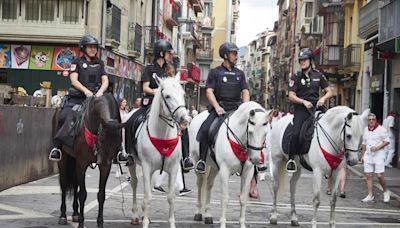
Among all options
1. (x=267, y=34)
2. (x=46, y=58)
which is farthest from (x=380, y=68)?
(x=267, y=34)

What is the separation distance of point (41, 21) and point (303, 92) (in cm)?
2079

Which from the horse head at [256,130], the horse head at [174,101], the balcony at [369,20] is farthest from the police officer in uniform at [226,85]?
the balcony at [369,20]

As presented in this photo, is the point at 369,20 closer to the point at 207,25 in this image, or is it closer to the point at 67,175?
the point at 67,175

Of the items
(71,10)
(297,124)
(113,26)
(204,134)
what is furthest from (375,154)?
(113,26)

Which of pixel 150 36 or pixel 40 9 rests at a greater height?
pixel 150 36

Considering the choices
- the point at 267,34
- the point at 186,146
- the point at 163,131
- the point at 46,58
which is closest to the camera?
the point at 163,131

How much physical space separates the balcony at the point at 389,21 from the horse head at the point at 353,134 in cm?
1261

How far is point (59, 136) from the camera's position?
34.1ft

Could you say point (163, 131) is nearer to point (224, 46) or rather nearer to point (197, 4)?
point (224, 46)

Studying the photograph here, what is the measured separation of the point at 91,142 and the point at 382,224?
18.7 feet

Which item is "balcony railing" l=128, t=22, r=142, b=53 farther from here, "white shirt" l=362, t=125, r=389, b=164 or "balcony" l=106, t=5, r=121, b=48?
"white shirt" l=362, t=125, r=389, b=164

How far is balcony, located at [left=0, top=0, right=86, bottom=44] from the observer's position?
97.7 feet

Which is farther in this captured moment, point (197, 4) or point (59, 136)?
point (197, 4)

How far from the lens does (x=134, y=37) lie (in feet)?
130
